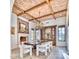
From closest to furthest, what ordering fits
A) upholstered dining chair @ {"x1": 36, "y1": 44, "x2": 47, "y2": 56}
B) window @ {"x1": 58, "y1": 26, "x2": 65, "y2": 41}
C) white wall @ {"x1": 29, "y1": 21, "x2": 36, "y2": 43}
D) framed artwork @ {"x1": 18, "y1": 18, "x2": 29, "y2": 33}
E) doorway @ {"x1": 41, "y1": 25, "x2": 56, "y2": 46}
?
1. upholstered dining chair @ {"x1": 36, "y1": 44, "x2": 47, "y2": 56}
2. framed artwork @ {"x1": 18, "y1": 18, "x2": 29, "y2": 33}
3. window @ {"x1": 58, "y1": 26, "x2": 65, "y2": 41}
4. doorway @ {"x1": 41, "y1": 25, "x2": 56, "y2": 46}
5. white wall @ {"x1": 29, "y1": 21, "x2": 36, "y2": 43}

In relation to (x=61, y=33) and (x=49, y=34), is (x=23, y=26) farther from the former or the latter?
(x=61, y=33)

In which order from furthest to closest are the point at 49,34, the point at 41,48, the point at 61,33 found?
the point at 49,34 → the point at 61,33 → the point at 41,48

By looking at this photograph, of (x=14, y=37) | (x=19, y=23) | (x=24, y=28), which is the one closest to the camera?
(x=14, y=37)

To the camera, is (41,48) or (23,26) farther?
(23,26)

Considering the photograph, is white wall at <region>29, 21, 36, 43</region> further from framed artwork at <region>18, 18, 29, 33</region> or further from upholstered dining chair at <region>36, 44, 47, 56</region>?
upholstered dining chair at <region>36, 44, 47, 56</region>

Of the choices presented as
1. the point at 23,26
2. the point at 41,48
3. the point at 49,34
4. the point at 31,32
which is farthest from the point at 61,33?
the point at 41,48

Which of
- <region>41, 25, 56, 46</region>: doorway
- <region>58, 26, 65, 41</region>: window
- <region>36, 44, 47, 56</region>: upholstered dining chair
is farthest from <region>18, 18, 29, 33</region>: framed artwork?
<region>36, 44, 47, 56</region>: upholstered dining chair

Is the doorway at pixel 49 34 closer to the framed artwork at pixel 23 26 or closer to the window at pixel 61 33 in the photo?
the window at pixel 61 33

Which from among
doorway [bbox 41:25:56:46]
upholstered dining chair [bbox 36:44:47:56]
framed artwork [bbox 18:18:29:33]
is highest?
framed artwork [bbox 18:18:29:33]

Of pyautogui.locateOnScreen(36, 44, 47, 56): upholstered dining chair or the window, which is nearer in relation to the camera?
pyautogui.locateOnScreen(36, 44, 47, 56): upholstered dining chair
